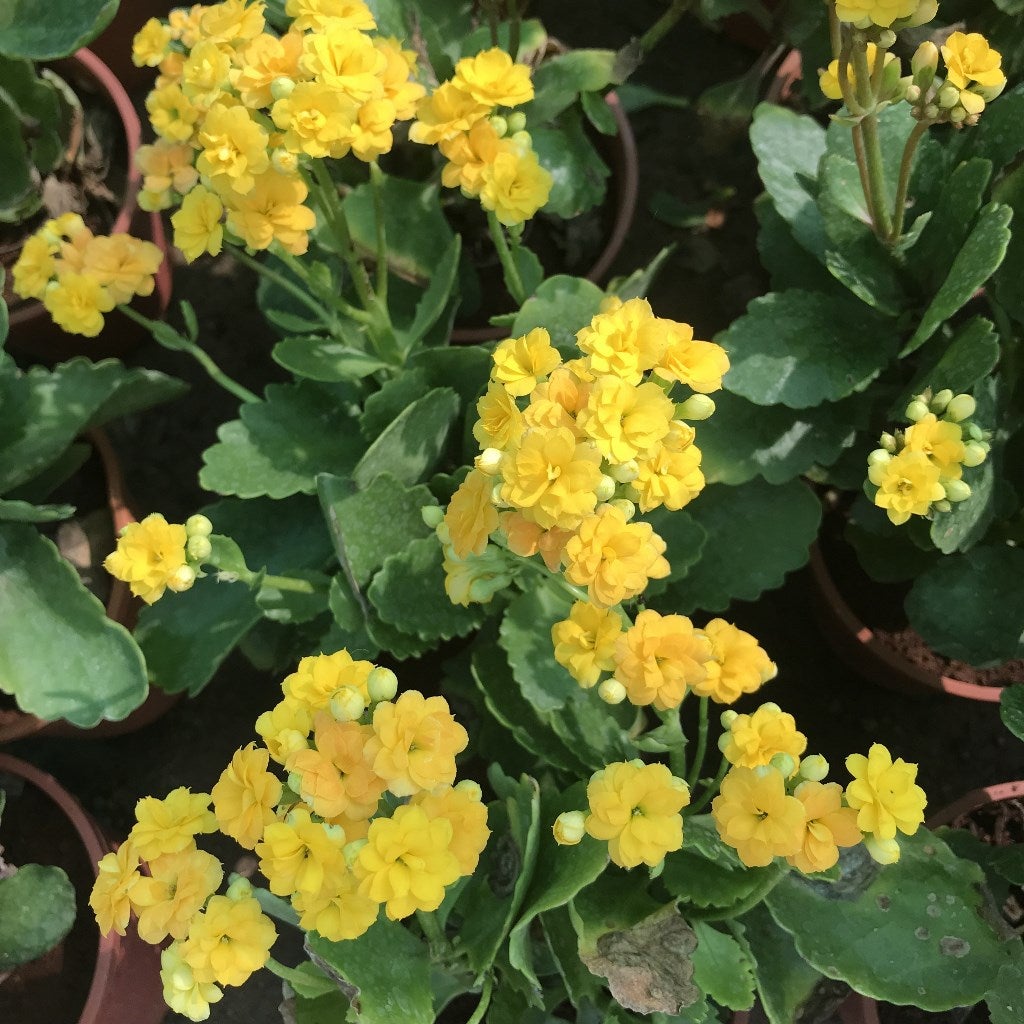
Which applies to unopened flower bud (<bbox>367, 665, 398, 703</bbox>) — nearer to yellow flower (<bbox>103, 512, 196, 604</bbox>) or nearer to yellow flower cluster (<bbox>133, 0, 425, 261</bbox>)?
yellow flower (<bbox>103, 512, 196, 604</bbox>)

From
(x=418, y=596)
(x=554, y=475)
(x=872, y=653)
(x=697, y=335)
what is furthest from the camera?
(x=697, y=335)

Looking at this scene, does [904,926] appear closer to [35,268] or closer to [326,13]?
[326,13]

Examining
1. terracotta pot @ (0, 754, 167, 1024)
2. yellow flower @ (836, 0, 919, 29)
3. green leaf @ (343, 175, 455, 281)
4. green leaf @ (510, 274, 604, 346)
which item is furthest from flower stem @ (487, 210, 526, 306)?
terracotta pot @ (0, 754, 167, 1024)

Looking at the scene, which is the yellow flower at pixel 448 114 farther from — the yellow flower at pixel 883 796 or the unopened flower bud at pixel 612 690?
the yellow flower at pixel 883 796

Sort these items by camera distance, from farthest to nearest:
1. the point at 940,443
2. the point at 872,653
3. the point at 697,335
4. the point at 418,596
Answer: the point at 697,335 → the point at 872,653 → the point at 418,596 → the point at 940,443

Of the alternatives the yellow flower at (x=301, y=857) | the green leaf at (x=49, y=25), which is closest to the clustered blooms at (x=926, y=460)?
the yellow flower at (x=301, y=857)

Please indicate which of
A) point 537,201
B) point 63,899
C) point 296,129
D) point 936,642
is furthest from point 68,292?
point 936,642

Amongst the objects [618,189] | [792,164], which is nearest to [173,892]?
[792,164]
